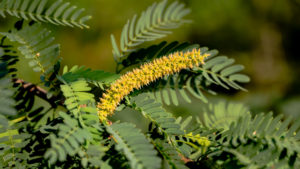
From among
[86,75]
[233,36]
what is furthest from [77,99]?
[233,36]

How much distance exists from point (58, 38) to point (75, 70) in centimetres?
287

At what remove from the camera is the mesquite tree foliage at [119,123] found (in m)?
0.64

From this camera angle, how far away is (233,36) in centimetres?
398

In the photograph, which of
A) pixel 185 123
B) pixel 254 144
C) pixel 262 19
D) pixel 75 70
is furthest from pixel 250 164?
pixel 262 19

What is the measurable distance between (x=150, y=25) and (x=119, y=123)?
0.49 meters

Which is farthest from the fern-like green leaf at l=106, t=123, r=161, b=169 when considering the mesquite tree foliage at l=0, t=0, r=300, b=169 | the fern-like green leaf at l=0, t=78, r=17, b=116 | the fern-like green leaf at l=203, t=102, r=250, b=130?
the fern-like green leaf at l=203, t=102, r=250, b=130

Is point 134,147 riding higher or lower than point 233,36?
lower

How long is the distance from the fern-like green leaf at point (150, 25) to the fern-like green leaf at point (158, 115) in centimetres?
27

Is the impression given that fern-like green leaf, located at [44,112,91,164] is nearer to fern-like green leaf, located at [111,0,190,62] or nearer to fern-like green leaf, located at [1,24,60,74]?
fern-like green leaf, located at [1,24,60,74]

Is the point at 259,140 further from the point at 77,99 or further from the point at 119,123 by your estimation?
the point at 77,99

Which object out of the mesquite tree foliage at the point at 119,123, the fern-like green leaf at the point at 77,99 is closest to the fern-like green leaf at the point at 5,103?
the mesquite tree foliage at the point at 119,123

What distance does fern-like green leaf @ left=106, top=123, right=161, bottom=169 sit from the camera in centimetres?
59

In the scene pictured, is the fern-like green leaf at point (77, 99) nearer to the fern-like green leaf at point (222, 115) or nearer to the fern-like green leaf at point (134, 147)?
the fern-like green leaf at point (134, 147)

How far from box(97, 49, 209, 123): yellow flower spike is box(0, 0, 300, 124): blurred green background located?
2.38m
